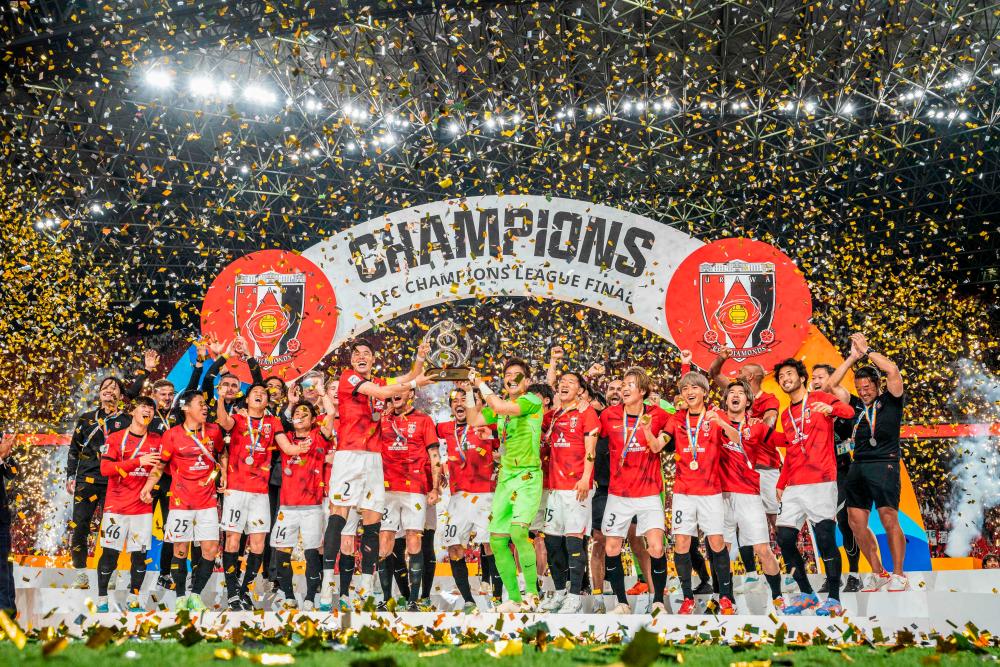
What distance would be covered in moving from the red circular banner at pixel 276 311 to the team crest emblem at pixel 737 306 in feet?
15.1

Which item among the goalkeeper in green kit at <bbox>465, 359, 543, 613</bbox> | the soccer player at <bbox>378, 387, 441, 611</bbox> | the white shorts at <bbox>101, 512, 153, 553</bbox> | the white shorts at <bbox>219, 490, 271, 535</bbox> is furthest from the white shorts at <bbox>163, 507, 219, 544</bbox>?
the goalkeeper in green kit at <bbox>465, 359, 543, 613</bbox>

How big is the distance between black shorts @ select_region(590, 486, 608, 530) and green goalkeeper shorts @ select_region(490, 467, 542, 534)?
3.77ft

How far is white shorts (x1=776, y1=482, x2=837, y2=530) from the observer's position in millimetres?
6680

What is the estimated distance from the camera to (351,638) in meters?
4.38

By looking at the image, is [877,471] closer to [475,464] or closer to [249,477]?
[475,464]

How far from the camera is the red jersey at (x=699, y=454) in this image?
695 centimetres

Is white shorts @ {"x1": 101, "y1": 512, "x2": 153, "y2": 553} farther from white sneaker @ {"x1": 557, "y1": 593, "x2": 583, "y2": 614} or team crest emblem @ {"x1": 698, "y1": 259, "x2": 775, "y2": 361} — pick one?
team crest emblem @ {"x1": 698, "y1": 259, "x2": 775, "y2": 361}

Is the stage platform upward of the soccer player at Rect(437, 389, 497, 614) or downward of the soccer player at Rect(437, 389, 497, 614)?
downward

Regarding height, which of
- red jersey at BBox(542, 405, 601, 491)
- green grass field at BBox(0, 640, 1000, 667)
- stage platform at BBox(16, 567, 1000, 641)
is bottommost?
stage platform at BBox(16, 567, 1000, 641)

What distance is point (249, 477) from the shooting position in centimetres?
755

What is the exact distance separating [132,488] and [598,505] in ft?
14.3

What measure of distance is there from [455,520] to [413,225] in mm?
4167

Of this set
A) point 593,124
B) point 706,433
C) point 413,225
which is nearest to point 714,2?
point 593,124

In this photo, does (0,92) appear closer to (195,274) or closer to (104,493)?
(195,274)
